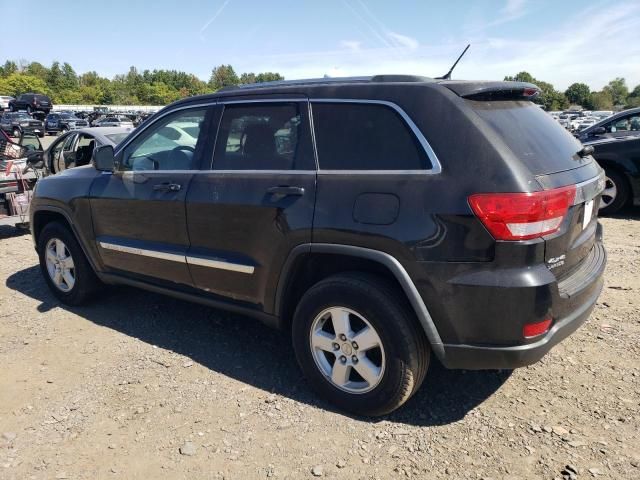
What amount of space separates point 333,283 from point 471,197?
0.90 m

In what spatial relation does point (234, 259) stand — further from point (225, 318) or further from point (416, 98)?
point (416, 98)

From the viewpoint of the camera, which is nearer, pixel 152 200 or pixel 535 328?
pixel 535 328

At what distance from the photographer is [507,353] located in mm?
2508

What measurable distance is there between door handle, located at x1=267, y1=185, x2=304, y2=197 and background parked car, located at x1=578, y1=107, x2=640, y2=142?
6.83 meters

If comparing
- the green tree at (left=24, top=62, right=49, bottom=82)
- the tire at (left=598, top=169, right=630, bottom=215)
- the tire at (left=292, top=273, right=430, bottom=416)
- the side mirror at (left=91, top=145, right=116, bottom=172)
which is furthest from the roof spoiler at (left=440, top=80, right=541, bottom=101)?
the green tree at (left=24, top=62, right=49, bottom=82)

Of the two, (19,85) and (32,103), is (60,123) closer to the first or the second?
(32,103)

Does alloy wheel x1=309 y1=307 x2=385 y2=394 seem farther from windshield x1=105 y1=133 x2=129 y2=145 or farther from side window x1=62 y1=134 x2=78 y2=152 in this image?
side window x1=62 y1=134 x2=78 y2=152

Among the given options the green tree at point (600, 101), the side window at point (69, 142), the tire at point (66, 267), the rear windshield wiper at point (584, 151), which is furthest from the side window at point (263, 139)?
the green tree at point (600, 101)

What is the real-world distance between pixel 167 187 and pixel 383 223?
69.8 inches

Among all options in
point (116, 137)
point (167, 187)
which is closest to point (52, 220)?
point (167, 187)

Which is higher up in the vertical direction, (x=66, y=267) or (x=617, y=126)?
(x=617, y=126)

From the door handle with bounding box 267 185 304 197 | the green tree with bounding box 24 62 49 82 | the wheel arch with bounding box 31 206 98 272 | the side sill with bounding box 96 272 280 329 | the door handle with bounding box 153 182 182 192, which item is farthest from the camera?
the green tree with bounding box 24 62 49 82

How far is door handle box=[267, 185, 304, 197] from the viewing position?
2965mm

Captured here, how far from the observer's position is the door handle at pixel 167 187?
3.60 m
